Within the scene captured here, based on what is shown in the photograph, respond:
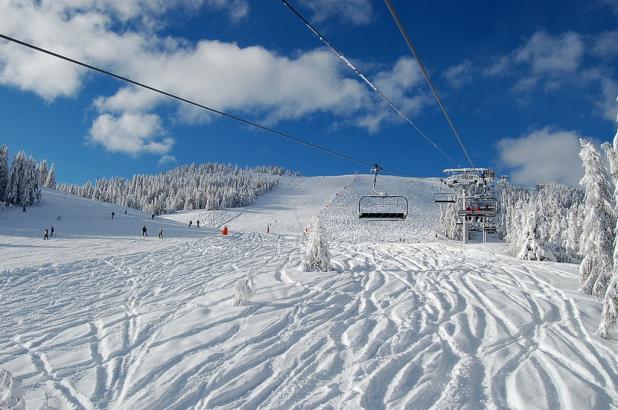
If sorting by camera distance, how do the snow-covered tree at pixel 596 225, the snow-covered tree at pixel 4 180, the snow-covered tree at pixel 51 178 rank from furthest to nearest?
1. the snow-covered tree at pixel 51 178
2. the snow-covered tree at pixel 4 180
3. the snow-covered tree at pixel 596 225

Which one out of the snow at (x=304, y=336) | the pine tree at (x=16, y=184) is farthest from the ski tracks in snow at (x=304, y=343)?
the pine tree at (x=16, y=184)

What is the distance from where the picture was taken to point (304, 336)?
37.0 ft

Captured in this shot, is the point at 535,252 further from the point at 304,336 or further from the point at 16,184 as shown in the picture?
the point at 16,184

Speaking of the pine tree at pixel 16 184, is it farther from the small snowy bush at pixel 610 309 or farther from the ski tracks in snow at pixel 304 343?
the small snowy bush at pixel 610 309

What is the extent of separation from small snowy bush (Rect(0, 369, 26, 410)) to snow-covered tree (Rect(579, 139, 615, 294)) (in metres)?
18.8

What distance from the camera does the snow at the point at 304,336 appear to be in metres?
8.20

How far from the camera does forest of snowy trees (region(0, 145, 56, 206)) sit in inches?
2264

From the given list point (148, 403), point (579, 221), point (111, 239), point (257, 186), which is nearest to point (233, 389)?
point (148, 403)

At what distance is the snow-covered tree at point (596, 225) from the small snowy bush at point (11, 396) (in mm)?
18821

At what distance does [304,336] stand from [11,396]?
25.9 ft

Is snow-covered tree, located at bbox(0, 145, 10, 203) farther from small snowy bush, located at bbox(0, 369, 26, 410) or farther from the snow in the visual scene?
small snowy bush, located at bbox(0, 369, 26, 410)

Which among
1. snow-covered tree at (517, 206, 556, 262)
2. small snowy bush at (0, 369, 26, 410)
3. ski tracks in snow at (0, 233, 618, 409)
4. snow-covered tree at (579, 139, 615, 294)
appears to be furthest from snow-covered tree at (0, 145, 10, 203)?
snow-covered tree at (579, 139, 615, 294)

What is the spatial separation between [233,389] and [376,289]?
9.95 m

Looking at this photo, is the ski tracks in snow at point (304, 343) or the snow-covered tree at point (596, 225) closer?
the ski tracks in snow at point (304, 343)
